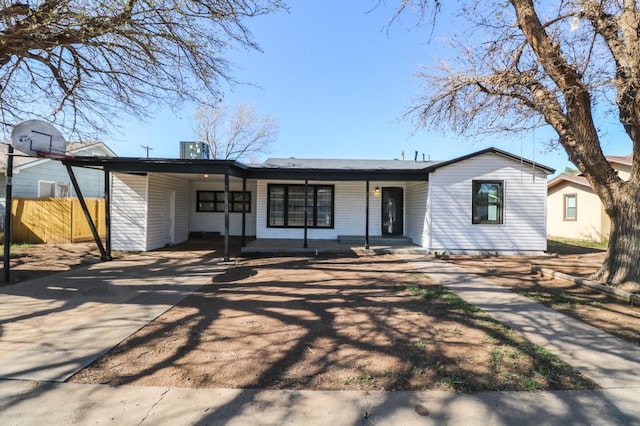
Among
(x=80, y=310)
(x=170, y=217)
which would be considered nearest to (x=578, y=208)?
(x=170, y=217)

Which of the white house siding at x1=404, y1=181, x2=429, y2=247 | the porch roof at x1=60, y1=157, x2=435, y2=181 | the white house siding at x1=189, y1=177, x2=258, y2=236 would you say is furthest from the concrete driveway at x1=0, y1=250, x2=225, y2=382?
the white house siding at x1=404, y1=181, x2=429, y2=247

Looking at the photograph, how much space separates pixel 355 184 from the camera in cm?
1328

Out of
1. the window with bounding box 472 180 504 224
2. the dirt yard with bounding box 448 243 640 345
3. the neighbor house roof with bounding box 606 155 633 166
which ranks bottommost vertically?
the dirt yard with bounding box 448 243 640 345

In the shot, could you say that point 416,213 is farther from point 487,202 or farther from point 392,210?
point 487,202

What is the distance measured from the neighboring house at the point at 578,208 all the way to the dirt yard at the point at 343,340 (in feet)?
40.8

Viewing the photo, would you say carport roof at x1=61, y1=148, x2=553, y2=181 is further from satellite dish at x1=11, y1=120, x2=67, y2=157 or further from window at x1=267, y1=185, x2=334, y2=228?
window at x1=267, y1=185, x2=334, y2=228

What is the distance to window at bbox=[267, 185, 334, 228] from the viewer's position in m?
13.2

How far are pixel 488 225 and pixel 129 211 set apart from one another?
1250 cm

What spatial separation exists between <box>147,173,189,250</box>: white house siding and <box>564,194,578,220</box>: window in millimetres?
20292

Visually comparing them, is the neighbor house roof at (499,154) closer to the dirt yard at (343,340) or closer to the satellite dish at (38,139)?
the dirt yard at (343,340)

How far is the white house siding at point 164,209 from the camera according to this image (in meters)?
11.5

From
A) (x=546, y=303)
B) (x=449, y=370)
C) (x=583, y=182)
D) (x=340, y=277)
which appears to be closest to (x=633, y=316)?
(x=546, y=303)

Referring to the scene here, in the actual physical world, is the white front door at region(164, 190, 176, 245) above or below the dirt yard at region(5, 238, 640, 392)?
above

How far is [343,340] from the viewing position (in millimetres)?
3898
